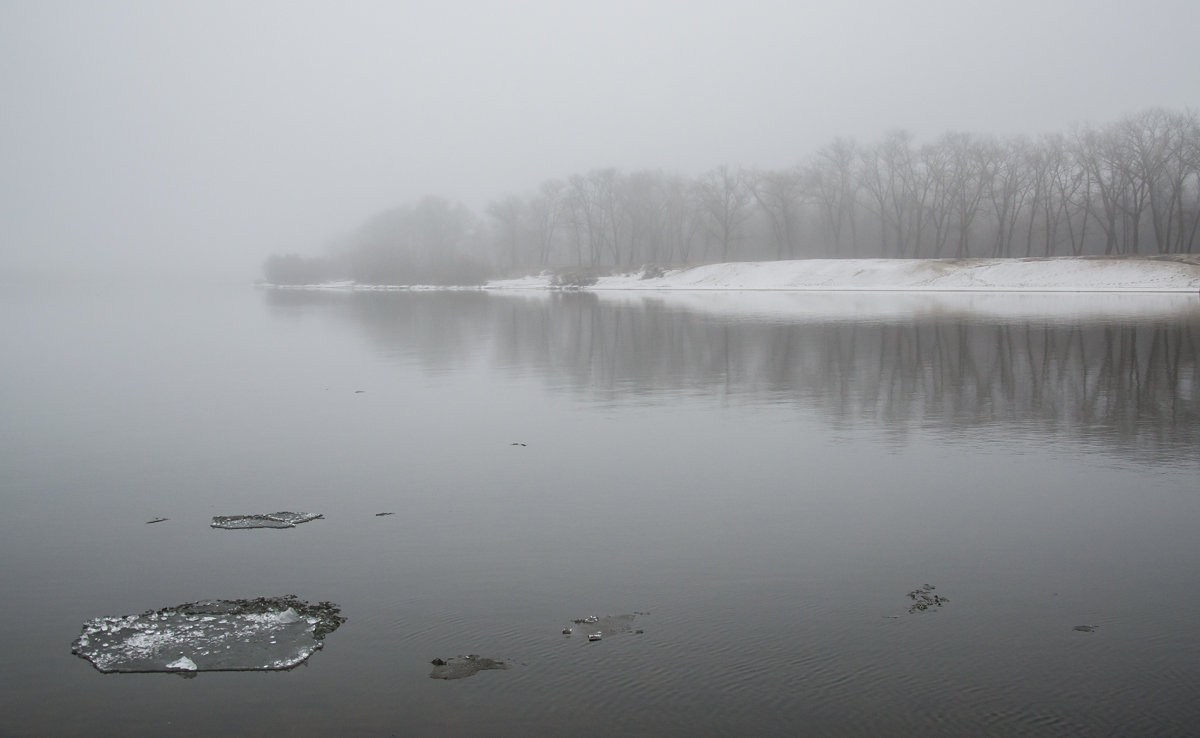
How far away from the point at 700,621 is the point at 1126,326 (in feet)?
105

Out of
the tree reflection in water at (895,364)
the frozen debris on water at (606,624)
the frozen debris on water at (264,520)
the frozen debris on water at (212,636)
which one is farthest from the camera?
the tree reflection in water at (895,364)

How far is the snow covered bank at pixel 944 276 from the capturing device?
209 ft

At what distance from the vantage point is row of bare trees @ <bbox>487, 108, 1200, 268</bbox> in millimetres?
77000

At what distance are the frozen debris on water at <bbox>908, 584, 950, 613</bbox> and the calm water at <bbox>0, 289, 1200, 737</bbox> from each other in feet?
0.40

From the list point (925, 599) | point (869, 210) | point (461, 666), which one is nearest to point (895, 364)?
point (925, 599)

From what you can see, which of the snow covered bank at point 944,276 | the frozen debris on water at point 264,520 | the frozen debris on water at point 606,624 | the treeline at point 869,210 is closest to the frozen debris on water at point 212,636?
the frozen debris on water at point 606,624

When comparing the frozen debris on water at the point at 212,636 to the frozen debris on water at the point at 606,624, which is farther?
the frozen debris on water at the point at 606,624

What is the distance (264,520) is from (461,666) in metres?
4.83

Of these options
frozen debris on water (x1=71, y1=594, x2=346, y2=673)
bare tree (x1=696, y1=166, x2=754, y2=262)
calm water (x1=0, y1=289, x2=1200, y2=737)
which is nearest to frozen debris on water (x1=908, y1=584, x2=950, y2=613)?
calm water (x1=0, y1=289, x2=1200, y2=737)

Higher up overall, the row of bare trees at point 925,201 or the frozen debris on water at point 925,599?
the row of bare trees at point 925,201

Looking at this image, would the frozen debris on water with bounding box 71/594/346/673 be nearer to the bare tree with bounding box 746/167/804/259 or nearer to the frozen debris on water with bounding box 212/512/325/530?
the frozen debris on water with bounding box 212/512/325/530

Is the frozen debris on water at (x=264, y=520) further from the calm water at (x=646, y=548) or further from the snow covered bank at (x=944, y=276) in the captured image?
the snow covered bank at (x=944, y=276)

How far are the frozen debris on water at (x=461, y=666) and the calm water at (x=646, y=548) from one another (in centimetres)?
10

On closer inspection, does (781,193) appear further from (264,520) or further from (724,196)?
(264,520)
